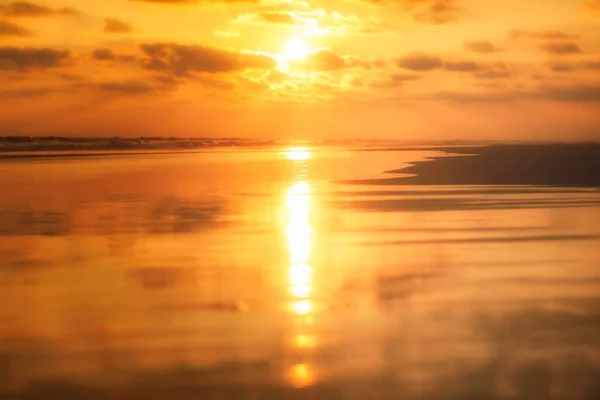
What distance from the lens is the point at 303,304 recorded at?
406 inches

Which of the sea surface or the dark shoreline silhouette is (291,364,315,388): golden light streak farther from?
the dark shoreline silhouette

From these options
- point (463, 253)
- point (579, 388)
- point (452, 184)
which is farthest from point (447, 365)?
point (452, 184)

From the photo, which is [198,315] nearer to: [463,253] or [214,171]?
[463,253]

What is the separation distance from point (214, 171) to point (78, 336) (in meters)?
32.9

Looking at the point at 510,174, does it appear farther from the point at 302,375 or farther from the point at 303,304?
the point at 302,375

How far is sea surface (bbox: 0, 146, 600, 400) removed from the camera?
734 cm

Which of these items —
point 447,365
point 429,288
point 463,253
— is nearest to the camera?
point 447,365

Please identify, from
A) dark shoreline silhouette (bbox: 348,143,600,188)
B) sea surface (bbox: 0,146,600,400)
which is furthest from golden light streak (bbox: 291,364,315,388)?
dark shoreline silhouette (bbox: 348,143,600,188)

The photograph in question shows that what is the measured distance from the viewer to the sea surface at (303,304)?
734 centimetres

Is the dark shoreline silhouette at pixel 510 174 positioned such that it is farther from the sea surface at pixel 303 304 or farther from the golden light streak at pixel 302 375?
the golden light streak at pixel 302 375

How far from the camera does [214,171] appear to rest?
136ft

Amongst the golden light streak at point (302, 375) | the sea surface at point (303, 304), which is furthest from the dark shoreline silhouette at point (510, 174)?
the golden light streak at point (302, 375)

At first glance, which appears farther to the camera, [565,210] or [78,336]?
[565,210]

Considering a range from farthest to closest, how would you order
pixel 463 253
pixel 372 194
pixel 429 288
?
pixel 372 194
pixel 463 253
pixel 429 288
